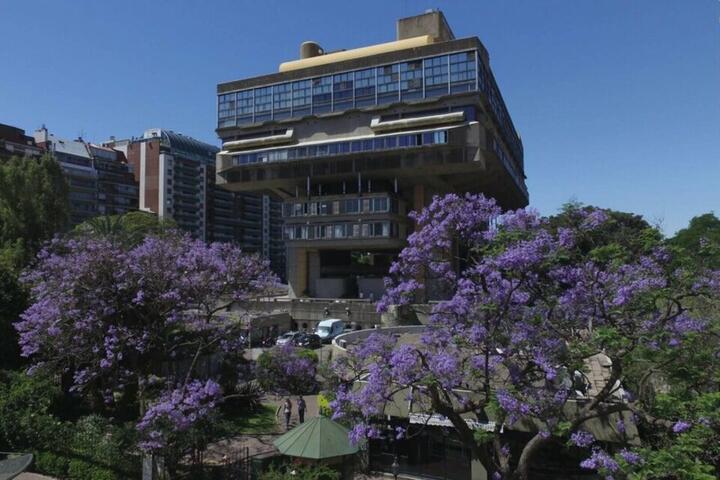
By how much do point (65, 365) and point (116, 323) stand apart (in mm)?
2865

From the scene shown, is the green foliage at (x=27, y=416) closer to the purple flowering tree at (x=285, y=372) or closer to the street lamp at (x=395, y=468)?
the purple flowering tree at (x=285, y=372)

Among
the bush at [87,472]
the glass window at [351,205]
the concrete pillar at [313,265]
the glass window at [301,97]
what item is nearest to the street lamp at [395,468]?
the bush at [87,472]

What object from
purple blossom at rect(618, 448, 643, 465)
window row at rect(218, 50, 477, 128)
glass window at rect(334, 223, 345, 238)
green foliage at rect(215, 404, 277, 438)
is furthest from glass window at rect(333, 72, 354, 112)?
purple blossom at rect(618, 448, 643, 465)

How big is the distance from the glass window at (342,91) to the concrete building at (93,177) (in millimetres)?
51562

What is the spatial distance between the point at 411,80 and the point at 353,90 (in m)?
7.40

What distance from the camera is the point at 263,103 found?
2694 inches

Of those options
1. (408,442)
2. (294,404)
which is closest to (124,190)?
(294,404)

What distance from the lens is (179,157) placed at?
110 m

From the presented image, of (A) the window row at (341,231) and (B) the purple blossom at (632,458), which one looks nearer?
(B) the purple blossom at (632,458)

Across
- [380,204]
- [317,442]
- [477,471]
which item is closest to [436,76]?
[380,204]

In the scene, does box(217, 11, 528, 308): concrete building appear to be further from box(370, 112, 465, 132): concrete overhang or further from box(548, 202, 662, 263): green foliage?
box(548, 202, 662, 263): green foliage

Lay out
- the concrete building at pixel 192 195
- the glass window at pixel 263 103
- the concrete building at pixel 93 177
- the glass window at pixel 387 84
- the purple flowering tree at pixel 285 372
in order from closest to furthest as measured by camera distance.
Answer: the purple flowering tree at pixel 285 372 < the glass window at pixel 387 84 < the glass window at pixel 263 103 < the concrete building at pixel 93 177 < the concrete building at pixel 192 195

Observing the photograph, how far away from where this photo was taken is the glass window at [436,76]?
58.2 metres

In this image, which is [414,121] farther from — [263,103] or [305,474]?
[305,474]
